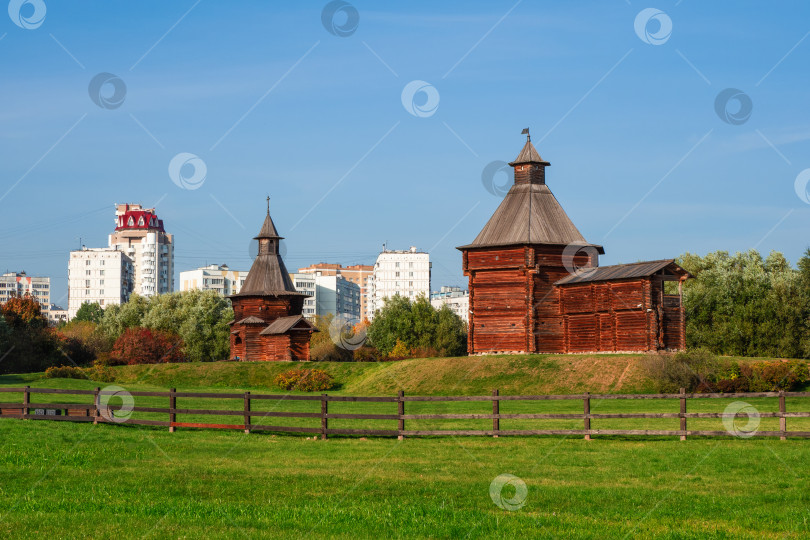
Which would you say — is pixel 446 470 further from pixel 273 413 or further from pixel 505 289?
pixel 505 289

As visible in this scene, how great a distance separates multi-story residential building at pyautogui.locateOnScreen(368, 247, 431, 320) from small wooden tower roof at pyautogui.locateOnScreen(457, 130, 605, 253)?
440 ft

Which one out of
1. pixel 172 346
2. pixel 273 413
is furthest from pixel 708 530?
pixel 172 346

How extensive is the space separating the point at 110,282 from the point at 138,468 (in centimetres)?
18150

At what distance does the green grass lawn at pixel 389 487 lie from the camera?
12.2 metres

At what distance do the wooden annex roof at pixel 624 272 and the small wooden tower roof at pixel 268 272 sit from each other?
24.0 m

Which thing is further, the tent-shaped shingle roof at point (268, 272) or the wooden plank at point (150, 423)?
the tent-shaped shingle roof at point (268, 272)

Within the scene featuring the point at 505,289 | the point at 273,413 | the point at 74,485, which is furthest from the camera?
the point at 505,289

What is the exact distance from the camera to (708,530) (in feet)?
38.9

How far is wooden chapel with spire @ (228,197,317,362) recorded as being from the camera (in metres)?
64.5

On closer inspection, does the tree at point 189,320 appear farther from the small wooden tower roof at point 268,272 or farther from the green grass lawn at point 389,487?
the green grass lawn at point 389,487

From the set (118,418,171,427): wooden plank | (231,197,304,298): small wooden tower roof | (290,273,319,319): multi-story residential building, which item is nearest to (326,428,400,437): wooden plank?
(118,418,171,427): wooden plank

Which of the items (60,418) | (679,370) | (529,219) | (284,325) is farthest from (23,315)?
(679,370)

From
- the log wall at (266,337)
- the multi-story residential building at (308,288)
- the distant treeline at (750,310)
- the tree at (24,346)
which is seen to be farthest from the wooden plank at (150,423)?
the multi-story residential building at (308,288)

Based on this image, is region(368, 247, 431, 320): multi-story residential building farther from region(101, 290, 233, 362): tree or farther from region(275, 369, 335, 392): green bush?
region(275, 369, 335, 392): green bush
